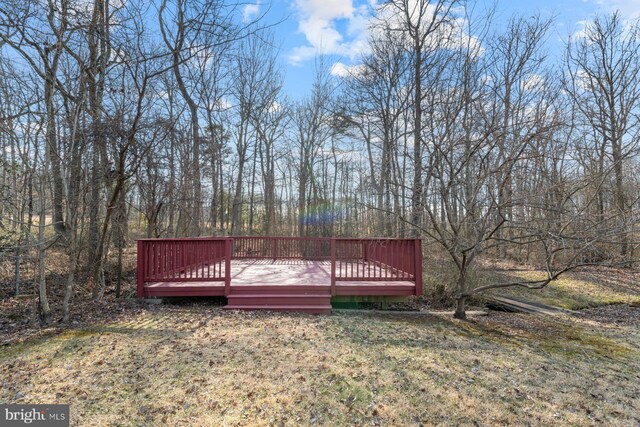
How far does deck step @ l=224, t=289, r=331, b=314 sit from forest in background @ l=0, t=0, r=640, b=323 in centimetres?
174

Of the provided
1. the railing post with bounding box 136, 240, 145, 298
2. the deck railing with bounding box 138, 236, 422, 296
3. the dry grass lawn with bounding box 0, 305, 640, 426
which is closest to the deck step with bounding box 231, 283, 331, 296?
the deck railing with bounding box 138, 236, 422, 296

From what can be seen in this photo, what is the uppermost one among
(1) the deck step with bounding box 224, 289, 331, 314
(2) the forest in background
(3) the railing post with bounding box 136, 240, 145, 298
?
(2) the forest in background

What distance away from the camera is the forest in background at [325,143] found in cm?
404

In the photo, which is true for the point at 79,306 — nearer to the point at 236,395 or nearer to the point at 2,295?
the point at 2,295

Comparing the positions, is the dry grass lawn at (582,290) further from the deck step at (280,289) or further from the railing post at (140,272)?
the railing post at (140,272)

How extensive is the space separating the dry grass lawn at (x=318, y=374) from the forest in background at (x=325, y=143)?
1.06 metres

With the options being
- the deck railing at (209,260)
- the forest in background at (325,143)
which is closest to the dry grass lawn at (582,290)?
the forest in background at (325,143)

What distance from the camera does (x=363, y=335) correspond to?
13.1ft

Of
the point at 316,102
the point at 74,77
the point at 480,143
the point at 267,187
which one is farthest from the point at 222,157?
the point at 480,143

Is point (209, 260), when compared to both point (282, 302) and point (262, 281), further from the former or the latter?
point (282, 302)

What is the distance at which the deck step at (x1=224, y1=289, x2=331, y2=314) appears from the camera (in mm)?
5035

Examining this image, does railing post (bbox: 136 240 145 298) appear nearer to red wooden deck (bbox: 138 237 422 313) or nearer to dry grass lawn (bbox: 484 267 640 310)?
red wooden deck (bbox: 138 237 422 313)

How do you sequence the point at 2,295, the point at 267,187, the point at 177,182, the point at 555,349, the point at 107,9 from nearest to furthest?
the point at 555,349 → the point at 107,9 → the point at 2,295 → the point at 177,182 → the point at 267,187

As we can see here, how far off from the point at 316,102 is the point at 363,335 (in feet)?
42.1
